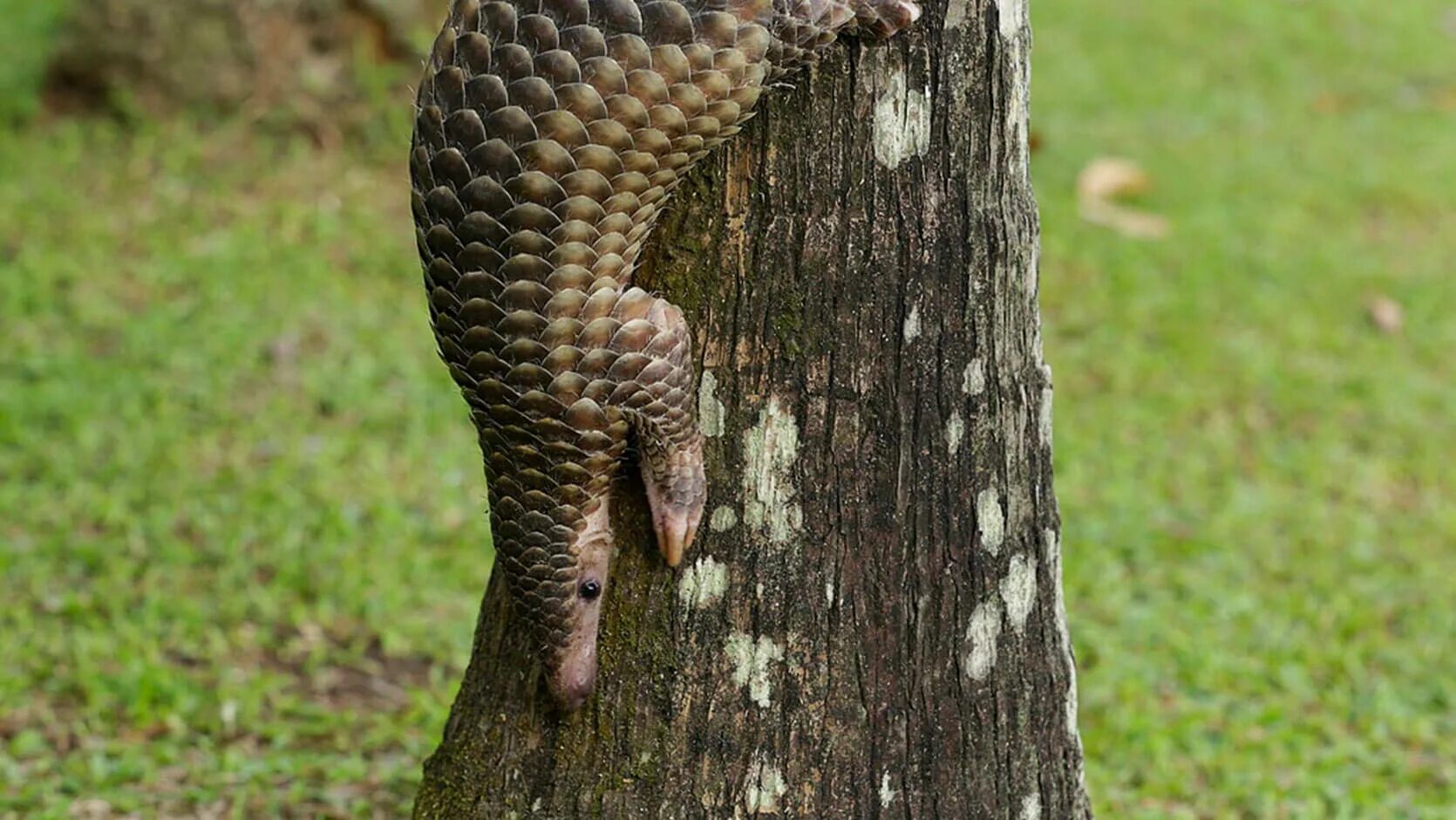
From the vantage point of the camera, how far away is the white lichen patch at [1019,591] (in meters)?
2.51

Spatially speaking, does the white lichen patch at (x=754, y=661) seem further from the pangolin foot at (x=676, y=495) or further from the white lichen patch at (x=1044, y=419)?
the white lichen patch at (x=1044, y=419)

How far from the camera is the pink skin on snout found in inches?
93.9

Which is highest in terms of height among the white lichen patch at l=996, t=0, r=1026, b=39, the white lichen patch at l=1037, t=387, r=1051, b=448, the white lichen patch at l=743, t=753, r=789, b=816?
the white lichen patch at l=996, t=0, r=1026, b=39

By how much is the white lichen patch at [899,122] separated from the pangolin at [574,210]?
0.31ft

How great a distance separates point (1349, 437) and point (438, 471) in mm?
3198

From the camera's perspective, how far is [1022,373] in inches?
97.3

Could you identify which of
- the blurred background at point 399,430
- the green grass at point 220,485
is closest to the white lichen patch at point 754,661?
the blurred background at point 399,430

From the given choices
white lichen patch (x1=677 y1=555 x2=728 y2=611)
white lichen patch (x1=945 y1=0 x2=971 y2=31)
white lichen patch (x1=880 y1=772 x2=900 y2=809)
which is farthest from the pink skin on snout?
white lichen patch (x1=945 y1=0 x2=971 y2=31)

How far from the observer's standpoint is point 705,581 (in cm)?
241

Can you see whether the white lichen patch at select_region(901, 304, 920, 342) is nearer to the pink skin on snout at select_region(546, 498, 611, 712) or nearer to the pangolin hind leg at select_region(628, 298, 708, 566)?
the pangolin hind leg at select_region(628, 298, 708, 566)

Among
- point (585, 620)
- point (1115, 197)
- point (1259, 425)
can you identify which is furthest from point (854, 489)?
point (1115, 197)

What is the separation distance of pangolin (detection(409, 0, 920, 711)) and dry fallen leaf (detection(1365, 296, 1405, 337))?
466 cm

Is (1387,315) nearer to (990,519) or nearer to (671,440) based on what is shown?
(990,519)

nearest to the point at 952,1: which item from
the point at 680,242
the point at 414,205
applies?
the point at 680,242
